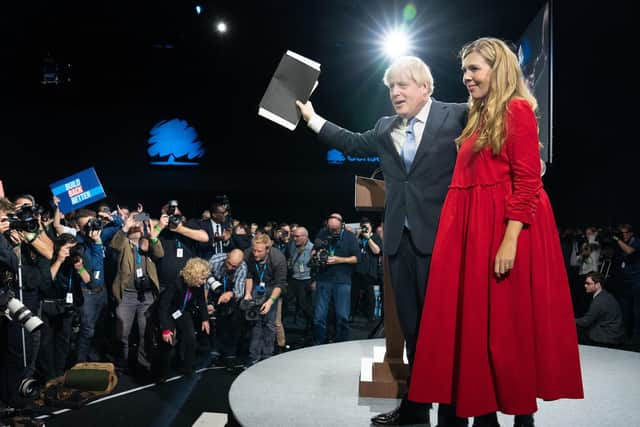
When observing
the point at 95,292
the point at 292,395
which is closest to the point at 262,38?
the point at 95,292

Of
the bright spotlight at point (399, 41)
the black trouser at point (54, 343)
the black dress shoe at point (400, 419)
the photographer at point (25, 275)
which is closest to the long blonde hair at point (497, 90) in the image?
the black dress shoe at point (400, 419)

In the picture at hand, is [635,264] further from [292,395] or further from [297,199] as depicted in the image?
[297,199]

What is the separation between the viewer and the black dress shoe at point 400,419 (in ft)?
7.50

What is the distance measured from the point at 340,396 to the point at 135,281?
343 cm

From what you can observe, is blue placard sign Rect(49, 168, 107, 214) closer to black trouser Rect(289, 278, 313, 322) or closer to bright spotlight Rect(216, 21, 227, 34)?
black trouser Rect(289, 278, 313, 322)

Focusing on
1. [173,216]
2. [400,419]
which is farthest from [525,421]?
[173,216]

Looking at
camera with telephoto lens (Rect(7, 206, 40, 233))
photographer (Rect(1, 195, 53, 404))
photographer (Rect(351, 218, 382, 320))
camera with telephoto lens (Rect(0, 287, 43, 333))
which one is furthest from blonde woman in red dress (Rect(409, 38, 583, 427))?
photographer (Rect(351, 218, 382, 320))

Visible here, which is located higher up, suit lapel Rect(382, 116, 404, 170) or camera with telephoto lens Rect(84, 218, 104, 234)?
suit lapel Rect(382, 116, 404, 170)

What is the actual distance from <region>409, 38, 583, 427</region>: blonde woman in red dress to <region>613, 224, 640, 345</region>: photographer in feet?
22.0

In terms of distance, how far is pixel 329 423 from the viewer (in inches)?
95.5

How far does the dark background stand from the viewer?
11.5 metres

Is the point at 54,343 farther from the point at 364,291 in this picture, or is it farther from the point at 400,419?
the point at 364,291

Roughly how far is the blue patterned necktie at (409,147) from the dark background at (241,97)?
8.87 meters

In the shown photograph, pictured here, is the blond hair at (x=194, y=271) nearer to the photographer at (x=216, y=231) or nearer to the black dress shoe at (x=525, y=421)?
the photographer at (x=216, y=231)
